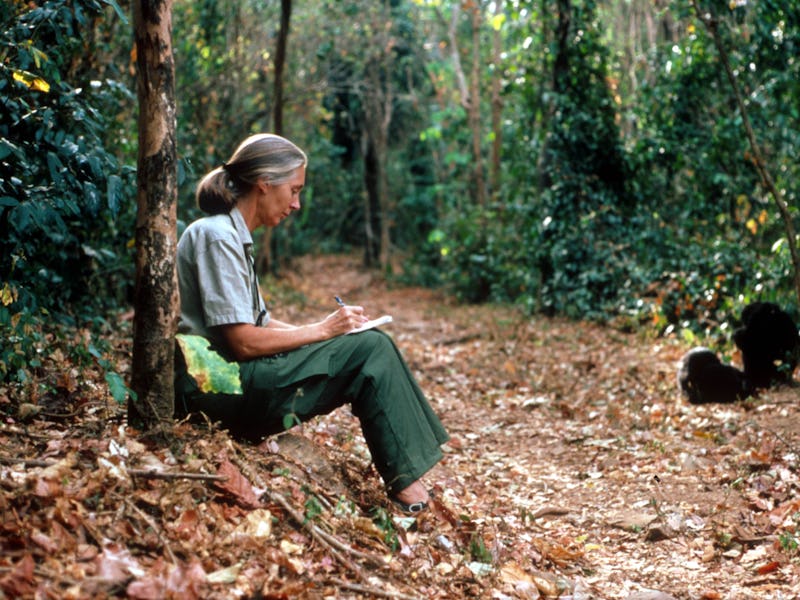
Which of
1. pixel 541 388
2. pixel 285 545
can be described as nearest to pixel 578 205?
pixel 541 388

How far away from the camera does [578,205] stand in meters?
12.8

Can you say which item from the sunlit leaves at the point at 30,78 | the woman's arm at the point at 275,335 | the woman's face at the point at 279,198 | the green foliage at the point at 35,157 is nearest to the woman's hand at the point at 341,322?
the woman's arm at the point at 275,335

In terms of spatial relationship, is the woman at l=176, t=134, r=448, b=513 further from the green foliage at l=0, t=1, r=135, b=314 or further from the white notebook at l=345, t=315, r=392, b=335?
the green foliage at l=0, t=1, r=135, b=314

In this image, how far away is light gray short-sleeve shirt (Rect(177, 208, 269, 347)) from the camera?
3.74 meters

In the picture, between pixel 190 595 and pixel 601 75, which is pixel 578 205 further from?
pixel 190 595

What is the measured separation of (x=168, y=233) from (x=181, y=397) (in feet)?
2.56

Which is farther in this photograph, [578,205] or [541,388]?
[578,205]

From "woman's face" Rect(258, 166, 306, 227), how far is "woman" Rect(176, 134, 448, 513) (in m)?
0.06

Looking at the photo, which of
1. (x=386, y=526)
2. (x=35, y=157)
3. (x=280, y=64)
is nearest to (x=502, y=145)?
(x=280, y=64)

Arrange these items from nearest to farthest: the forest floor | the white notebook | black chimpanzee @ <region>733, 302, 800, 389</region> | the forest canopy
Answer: the forest floor
the white notebook
the forest canopy
black chimpanzee @ <region>733, 302, 800, 389</region>

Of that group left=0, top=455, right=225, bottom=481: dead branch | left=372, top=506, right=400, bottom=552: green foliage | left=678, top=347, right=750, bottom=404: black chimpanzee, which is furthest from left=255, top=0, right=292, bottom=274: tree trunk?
left=0, top=455, right=225, bottom=481: dead branch

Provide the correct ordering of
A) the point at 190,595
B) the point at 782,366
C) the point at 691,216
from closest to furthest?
1. the point at 190,595
2. the point at 782,366
3. the point at 691,216

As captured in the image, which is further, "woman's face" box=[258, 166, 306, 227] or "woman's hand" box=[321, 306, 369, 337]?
"woman's face" box=[258, 166, 306, 227]

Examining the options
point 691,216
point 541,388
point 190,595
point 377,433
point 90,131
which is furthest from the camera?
point 691,216
